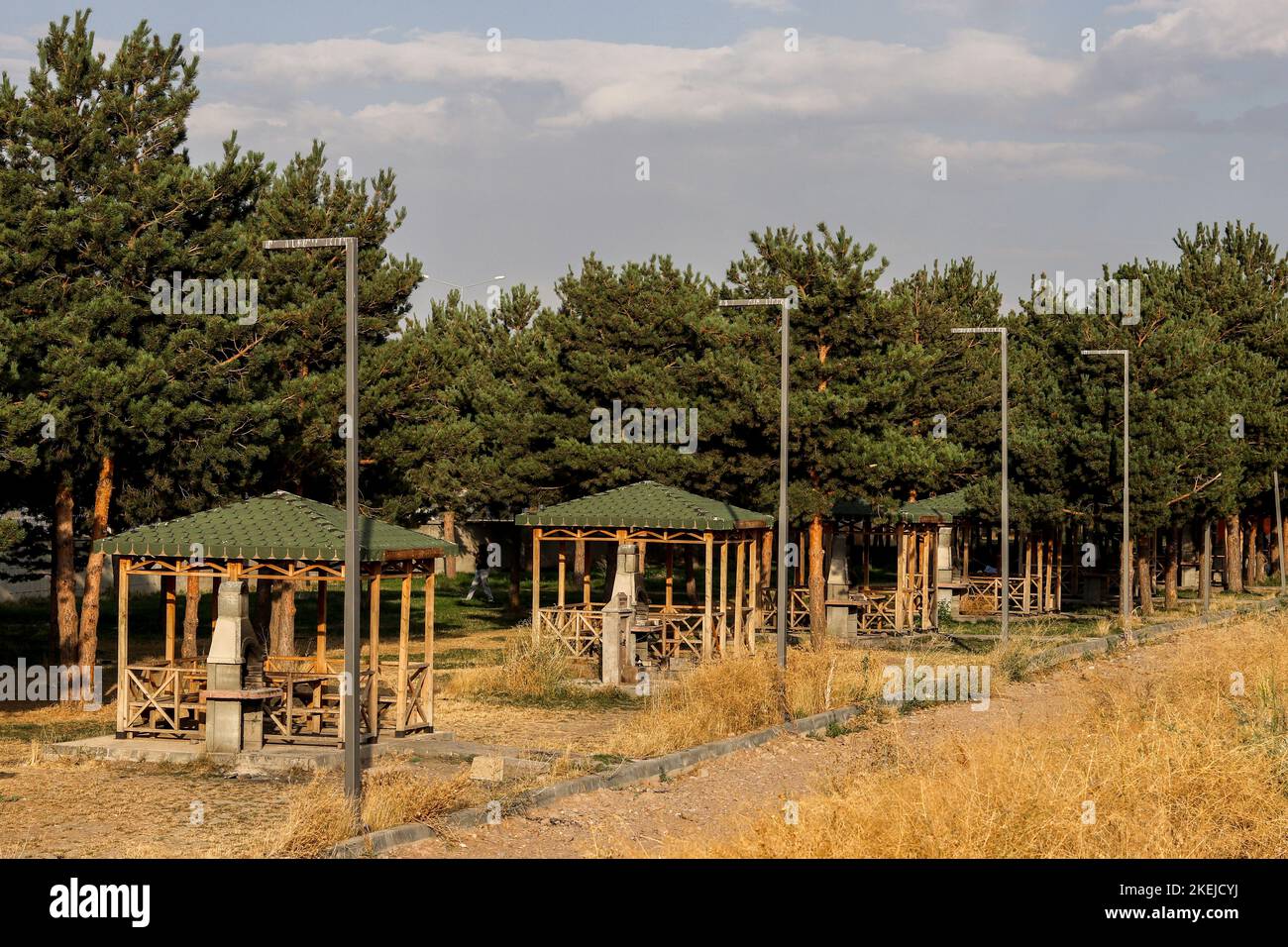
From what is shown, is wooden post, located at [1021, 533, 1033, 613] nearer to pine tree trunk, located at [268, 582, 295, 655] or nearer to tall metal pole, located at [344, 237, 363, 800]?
pine tree trunk, located at [268, 582, 295, 655]

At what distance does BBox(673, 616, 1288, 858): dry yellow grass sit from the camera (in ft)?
43.0

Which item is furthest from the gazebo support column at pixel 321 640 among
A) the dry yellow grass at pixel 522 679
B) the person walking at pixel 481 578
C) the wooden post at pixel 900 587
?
the person walking at pixel 481 578

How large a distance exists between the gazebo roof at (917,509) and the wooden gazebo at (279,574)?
664 inches

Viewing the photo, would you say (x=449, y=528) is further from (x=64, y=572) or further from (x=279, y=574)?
(x=279, y=574)

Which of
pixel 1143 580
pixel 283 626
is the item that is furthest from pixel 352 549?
pixel 1143 580

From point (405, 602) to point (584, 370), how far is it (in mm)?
21014

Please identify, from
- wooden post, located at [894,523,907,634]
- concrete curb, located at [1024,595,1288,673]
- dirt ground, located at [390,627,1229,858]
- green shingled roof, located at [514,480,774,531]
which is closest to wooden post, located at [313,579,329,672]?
dirt ground, located at [390,627,1229,858]

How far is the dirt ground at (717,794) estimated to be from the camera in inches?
588

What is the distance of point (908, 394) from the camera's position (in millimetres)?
49188

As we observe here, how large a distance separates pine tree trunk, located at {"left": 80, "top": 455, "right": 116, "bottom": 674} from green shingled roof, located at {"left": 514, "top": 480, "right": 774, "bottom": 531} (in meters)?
7.46

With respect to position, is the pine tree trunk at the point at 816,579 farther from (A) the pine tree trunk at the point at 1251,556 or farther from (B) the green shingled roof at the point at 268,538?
(A) the pine tree trunk at the point at 1251,556

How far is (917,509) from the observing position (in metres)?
45.3
